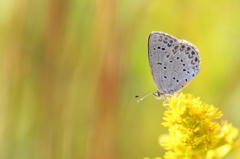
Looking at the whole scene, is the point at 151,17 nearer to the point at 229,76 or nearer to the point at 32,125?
the point at 229,76

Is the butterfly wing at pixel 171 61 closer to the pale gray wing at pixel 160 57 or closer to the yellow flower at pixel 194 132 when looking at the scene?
the pale gray wing at pixel 160 57

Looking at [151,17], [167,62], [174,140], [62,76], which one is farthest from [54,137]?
[151,17]

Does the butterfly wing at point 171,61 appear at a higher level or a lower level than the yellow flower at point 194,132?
higher

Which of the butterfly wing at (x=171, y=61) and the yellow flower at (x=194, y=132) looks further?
the butterfly wing at (x=171, y=61)

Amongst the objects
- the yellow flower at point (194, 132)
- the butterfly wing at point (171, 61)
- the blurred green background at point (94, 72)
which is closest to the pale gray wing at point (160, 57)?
the butterfly wing at point (171, 61)

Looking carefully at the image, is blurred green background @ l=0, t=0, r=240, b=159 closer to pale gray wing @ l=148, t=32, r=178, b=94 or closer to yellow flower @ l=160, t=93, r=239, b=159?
pale gray wing @ l=148, t=32, r=178, b=94

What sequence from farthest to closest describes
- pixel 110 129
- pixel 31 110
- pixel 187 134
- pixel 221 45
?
pixel 221 45 → pixel 31 110 → pixel 110 129 → pixel 187 134
